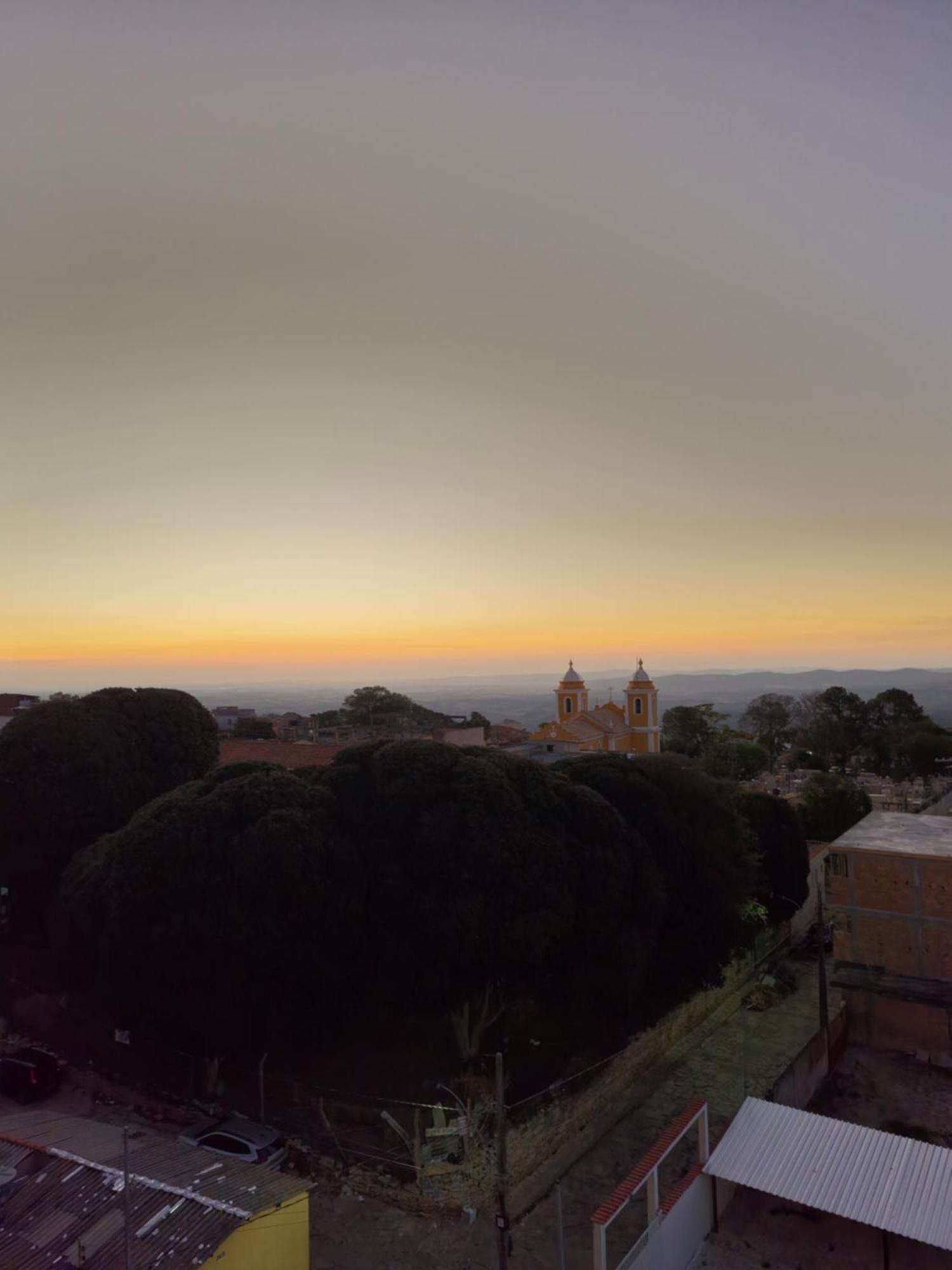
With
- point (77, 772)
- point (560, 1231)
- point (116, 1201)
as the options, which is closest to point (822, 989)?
point (560, 1231)

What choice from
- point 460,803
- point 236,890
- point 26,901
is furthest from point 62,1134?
point 26,901

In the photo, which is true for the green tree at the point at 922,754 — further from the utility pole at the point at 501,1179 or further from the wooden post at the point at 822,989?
the utility pole at the point at 501,1179

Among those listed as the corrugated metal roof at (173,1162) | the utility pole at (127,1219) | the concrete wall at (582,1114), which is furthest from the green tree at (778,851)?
the utility pole at (127,1219)

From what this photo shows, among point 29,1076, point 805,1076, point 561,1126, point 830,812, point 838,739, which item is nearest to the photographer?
point 561,1126

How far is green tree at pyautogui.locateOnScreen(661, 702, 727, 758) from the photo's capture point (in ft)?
167

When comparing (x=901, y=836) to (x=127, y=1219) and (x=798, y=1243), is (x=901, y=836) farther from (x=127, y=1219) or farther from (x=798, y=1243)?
(x=127, y=1219)

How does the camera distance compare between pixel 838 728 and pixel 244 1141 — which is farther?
pixel 838 728

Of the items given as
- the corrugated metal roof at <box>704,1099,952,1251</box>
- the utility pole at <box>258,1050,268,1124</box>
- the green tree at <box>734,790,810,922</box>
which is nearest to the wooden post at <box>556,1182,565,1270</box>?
the corrugated metal roof at <box>704,1099,952,1251</box>

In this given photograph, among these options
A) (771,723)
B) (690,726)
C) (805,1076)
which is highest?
(690,726)

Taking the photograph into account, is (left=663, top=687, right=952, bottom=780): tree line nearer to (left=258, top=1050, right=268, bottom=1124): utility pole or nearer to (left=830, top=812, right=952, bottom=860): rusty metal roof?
(left=830, top=812, right=952, bottom=860): rusty metal roof

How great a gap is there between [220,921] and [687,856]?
8.39 m

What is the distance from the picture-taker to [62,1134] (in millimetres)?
9922

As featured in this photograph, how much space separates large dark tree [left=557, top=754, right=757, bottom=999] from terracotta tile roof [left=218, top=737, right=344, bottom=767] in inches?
490

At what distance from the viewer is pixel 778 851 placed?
20.9 metres
